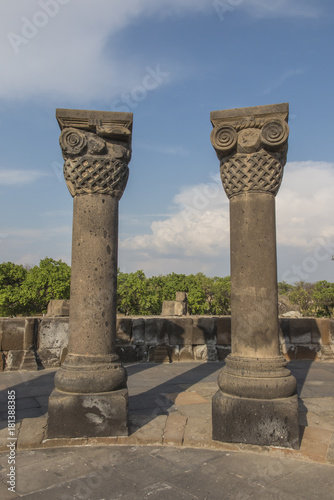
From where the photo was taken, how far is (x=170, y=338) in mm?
9094

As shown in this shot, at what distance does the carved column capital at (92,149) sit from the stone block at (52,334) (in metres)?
4.50

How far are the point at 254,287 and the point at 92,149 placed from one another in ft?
7.71

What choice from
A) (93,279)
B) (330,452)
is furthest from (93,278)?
(330,452)

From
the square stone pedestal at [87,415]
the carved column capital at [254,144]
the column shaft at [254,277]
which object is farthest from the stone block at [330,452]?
the carved column capital at [254,144]

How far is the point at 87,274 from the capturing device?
169 inches

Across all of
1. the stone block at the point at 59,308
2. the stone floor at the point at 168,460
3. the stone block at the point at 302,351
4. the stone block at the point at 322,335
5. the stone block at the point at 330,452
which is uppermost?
the stone block at the point at 59,308

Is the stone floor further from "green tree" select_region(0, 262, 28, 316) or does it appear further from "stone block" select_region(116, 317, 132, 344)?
"green tree" select_region(0, 262, 28, 316)

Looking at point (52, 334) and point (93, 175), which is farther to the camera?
point (52, 334)

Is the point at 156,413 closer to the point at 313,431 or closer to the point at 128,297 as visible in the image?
the point at 313,431

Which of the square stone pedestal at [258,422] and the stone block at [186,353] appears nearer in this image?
the square stone pedestal at [258,422]

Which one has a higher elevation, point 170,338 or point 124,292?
point 124,292

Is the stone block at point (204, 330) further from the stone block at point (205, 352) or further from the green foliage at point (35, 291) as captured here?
the green foliage at point (35, 291)

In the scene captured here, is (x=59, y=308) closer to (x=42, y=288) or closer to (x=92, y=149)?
(x=92, y=149)

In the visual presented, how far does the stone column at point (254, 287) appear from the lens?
382 centimetres
